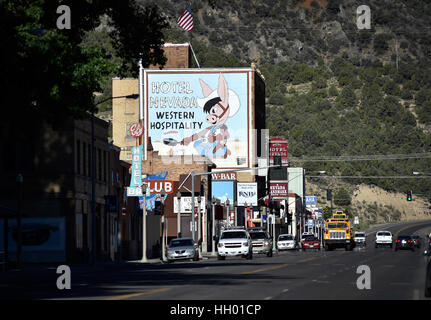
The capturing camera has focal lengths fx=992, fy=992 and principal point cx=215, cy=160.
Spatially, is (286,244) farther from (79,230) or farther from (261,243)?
(79,230)

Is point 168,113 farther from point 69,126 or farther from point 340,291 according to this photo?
A: point 340,291

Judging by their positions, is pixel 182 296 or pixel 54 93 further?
pixel 54 93

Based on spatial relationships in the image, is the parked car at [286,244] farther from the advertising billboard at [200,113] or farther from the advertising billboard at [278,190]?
the advertising billboard at [278,190]

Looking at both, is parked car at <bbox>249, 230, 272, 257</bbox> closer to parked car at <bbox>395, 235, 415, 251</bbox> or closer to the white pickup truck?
parked car at <bbox>395, 235, 415, 251</bbox>

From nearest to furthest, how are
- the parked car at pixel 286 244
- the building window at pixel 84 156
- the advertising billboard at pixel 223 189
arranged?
1. the building window at pixel 84 156
2. the parked car at pixel 286 244
3. the advertising billboard at pixel 223 189

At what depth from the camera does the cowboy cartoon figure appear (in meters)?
136

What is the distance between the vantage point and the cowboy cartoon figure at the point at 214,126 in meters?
136

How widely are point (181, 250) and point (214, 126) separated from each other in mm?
72225

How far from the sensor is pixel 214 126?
13562 centimetres

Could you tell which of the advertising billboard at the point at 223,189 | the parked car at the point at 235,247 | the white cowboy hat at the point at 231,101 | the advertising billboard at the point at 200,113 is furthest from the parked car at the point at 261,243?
the white cowboy hat at the point at 231,101

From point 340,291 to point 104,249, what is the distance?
44970 mm

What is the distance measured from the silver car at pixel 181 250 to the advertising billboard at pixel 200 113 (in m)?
69.8

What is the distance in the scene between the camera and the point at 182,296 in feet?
86.2
